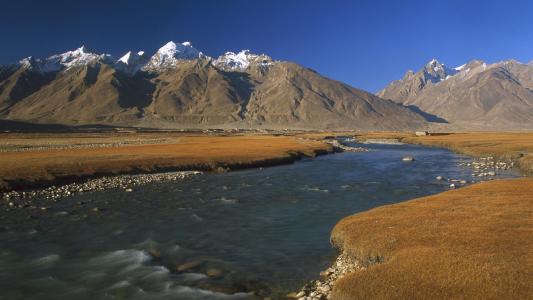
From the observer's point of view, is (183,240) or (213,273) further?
(183,240)

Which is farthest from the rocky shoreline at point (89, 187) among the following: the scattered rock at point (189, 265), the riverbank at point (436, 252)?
the riverbank at point (436, 252)

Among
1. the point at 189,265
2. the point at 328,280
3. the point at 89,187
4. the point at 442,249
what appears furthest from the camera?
the point at 89,187

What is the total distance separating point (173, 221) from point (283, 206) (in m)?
9.27

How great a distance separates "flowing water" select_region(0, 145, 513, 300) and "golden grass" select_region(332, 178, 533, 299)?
2.65 meters

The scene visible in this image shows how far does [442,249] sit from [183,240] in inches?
571

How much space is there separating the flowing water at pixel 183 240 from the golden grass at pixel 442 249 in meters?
2.65

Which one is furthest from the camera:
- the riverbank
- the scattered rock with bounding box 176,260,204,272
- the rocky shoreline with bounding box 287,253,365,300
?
the scattered rock with bounding box 176,260,204,272

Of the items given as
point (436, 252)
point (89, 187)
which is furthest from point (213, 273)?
point (89, 187)

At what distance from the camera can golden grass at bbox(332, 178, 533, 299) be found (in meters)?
15.1

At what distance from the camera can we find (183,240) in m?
26.6

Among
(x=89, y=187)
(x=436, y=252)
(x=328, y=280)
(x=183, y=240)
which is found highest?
(x=436, y=252)

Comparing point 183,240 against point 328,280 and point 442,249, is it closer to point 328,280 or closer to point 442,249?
point 328,280

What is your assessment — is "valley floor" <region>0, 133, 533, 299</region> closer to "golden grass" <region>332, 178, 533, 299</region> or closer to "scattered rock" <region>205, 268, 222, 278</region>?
"golden grass" <region>332, 178, 533, 299</region>

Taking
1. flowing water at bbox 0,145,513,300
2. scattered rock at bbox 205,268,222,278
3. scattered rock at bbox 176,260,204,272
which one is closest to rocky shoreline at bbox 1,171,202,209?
flowing water at bbox 0,145,513,300
